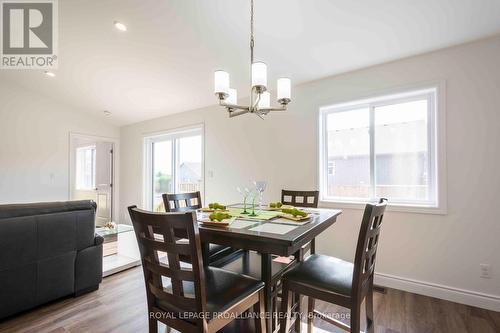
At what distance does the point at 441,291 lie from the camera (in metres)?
2.27

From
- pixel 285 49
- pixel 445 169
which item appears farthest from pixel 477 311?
pixel 285 49

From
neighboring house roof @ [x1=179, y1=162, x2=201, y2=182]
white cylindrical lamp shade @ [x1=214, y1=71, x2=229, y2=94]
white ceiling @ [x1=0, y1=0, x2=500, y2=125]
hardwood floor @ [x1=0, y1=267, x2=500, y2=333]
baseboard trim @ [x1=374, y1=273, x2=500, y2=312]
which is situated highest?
white ceiling @ [x1=0, y1=0, x2=500, y2=125]

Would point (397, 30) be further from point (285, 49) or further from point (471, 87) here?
point (285, 49)

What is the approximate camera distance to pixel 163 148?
4977mm

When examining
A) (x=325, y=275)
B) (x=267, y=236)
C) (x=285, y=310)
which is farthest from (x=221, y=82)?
(x=285, y=310)

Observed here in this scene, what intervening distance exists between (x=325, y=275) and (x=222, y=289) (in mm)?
628

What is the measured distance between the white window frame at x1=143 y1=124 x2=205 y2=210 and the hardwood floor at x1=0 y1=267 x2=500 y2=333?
86.4 inches

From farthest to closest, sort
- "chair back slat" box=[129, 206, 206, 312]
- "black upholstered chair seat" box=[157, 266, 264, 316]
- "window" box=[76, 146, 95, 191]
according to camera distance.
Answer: "window" box=[76, 146, 95, 191], "black upholstered chair seat" box=[157, 266, 264, 316], "chair back slat" box=[129, 206, 206, 312]

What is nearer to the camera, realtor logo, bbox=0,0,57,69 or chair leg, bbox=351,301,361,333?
chair leg, bbox=351,301,361,333

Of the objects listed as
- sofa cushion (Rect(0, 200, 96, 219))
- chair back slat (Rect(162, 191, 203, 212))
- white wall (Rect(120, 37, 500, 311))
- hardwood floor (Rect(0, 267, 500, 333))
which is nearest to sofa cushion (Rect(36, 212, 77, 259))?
sofa cushion (Rect(0, 200, 96, 219))

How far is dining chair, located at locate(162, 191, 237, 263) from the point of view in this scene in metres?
2.04

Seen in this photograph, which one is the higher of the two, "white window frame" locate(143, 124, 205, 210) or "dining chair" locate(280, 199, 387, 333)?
"white window frame" locate(143, 124, 205, 210)

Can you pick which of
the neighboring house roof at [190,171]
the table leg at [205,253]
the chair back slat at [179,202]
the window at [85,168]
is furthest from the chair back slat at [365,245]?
the window at [85,168]

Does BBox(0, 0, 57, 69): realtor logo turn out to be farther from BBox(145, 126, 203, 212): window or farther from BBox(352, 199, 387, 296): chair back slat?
BBox(352, 199, 387, 296): chair back slat
